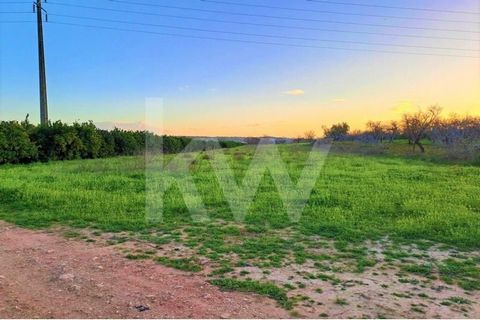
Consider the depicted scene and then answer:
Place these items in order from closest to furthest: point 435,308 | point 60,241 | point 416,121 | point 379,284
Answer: point 435,308, point 379,284, point 60,241, point 416,121

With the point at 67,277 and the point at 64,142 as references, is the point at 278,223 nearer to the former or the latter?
the point at 67,277

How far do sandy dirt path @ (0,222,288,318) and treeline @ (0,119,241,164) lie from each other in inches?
541

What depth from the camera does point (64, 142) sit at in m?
18.7

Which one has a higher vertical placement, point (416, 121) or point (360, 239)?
point (416, 121)

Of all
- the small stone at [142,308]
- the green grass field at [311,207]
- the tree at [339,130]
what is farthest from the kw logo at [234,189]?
the tree at [339,130]

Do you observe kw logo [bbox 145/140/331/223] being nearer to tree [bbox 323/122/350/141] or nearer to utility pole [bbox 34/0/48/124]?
utility pole [bbox 34/0/48/124]

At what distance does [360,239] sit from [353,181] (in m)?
5.63

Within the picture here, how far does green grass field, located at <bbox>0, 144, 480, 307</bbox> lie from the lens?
4238 millimetres

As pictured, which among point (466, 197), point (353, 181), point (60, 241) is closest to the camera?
point (60, 241)

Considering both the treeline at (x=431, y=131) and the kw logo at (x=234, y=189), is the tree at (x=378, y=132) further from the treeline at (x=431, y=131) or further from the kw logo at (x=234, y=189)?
the kw logo at (x=234, y=189)

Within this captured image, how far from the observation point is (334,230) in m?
5.68

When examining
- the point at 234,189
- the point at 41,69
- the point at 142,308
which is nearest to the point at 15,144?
the point at 41,69

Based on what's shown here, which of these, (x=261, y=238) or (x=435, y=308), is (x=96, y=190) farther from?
(x=435, y=308)

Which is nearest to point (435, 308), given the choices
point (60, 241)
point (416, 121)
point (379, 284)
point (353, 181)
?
point (379, 284)
